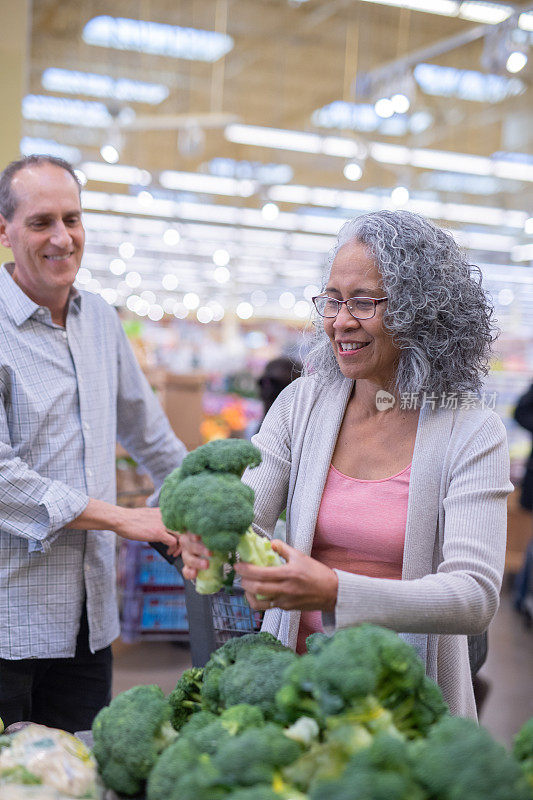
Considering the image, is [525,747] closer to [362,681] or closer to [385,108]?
[362,681]

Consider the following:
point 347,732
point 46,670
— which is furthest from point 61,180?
point 347,732

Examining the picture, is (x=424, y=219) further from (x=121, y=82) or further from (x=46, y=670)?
(x=121, y=82)

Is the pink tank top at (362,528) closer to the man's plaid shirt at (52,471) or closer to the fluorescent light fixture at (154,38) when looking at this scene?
the man's plaid shirt at (52,471)

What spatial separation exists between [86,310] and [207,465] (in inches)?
42.6

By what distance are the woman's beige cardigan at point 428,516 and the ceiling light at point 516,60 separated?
428cm

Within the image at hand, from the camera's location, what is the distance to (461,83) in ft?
31.9

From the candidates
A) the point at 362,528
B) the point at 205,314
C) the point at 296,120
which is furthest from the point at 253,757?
the point at 205,314

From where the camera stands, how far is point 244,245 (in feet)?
53.2

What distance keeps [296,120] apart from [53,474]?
11513 mm

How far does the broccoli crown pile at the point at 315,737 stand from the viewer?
95cm

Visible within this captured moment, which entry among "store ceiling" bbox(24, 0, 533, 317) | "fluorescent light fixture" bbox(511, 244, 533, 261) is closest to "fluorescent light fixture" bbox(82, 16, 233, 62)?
"store ceiling" bbox(24, 0, 533, 317)

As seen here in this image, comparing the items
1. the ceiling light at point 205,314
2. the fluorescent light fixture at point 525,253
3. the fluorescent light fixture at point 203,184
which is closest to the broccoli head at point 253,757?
the fluorescent light fixture at point 525,253

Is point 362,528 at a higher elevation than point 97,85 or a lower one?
lower

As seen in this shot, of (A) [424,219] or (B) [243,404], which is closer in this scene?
(A) [424,219]
